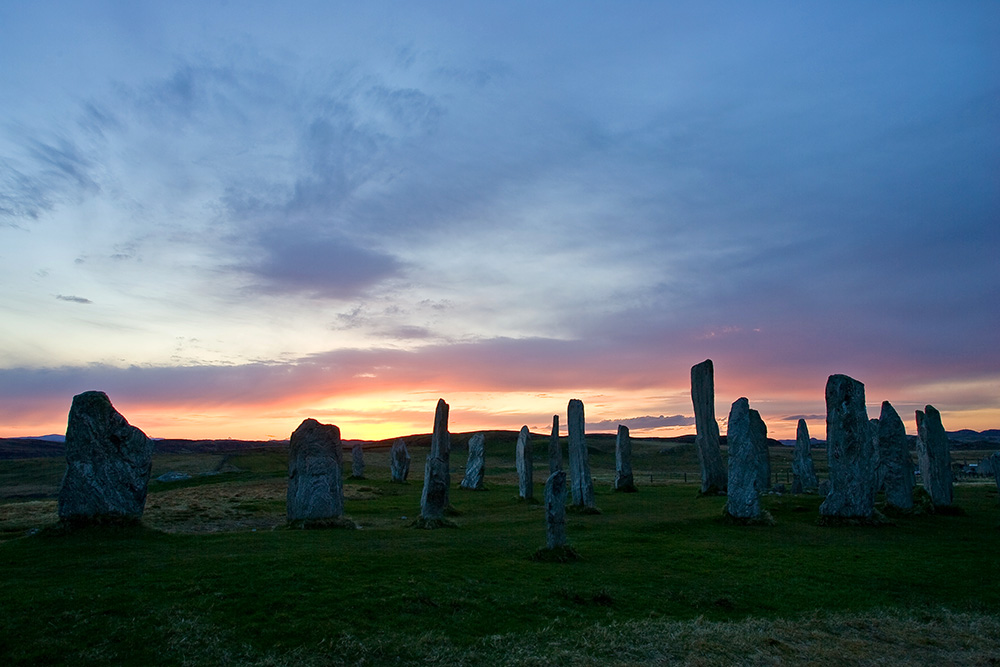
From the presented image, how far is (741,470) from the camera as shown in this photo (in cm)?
2152

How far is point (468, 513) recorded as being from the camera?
26.0 meters

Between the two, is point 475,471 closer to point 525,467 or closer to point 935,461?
point 525,467

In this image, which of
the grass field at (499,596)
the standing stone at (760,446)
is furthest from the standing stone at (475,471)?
the grass field at (499,596)

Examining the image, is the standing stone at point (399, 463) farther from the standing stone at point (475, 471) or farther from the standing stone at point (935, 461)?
the standing stone at point (935, 461)

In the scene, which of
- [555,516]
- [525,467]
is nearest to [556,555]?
[555,516]

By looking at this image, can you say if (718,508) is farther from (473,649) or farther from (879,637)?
(473,649)

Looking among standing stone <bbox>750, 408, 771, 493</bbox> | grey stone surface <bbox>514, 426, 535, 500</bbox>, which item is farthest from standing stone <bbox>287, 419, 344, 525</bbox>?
standing stone <bbox>750, 408, 771, 493</bbox>

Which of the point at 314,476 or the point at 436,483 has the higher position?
the point at 314,476

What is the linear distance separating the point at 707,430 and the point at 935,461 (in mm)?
9432

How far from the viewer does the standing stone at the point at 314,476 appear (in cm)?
2064

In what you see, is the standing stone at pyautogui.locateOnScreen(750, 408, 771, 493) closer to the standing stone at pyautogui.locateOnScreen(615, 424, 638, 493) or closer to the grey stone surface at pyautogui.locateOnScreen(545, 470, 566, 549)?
the standing stone at pyautogui.locateOnScreen(615, 424, 638, 493)

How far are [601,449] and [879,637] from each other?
294ft

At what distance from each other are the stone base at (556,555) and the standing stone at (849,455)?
11528 mm

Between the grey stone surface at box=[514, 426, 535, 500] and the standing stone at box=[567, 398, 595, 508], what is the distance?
4384 millimetres
